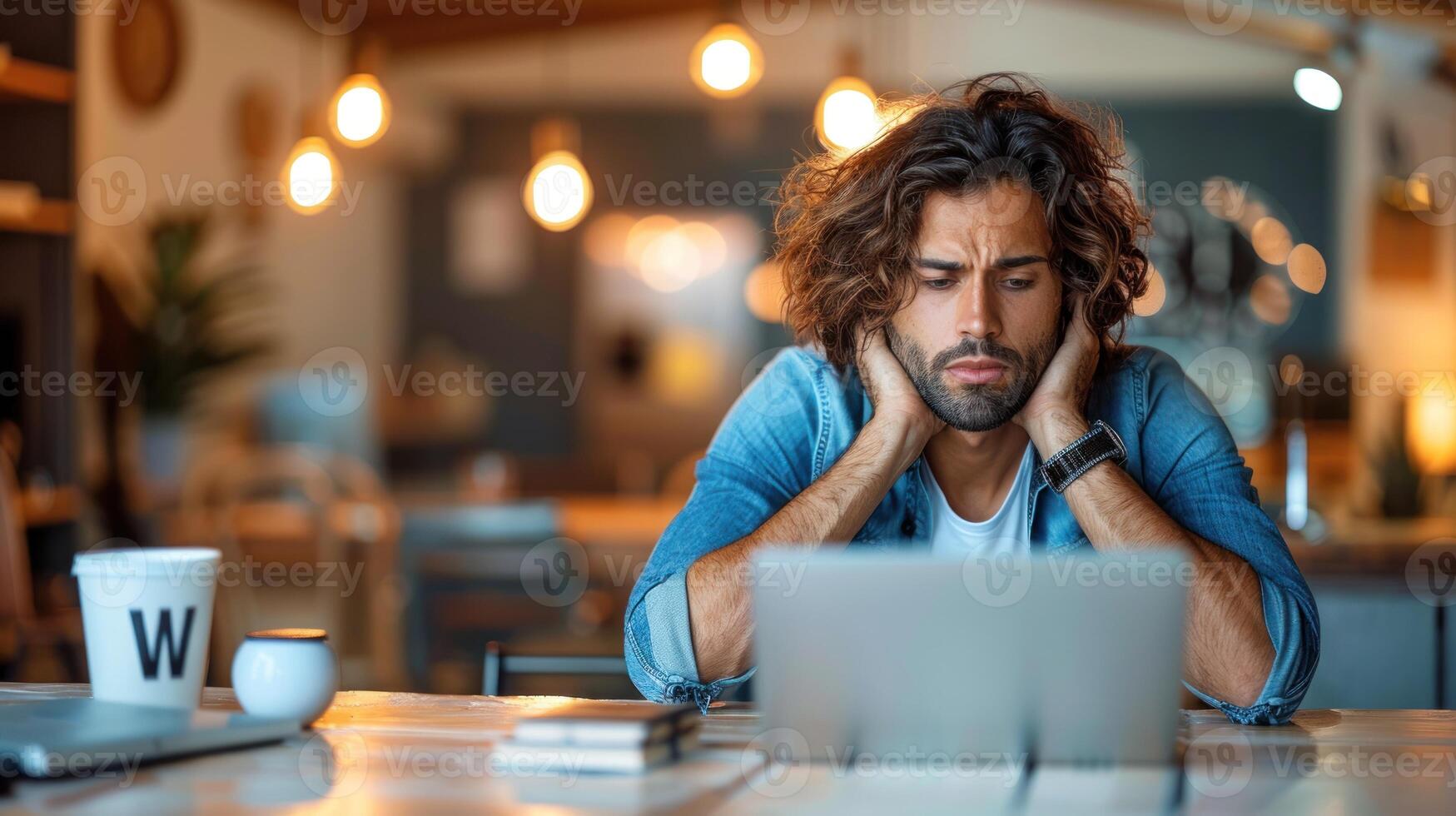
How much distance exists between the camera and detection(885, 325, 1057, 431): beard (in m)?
1.78

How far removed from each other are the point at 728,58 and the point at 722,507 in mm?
2159

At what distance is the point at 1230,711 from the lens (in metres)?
1.49

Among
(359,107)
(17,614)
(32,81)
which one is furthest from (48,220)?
(17,614)

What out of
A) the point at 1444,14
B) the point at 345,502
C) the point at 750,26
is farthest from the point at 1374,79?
the point at 345,502

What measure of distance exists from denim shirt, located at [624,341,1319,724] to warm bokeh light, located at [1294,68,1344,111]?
25.6 inches

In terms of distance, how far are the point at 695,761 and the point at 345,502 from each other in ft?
12.4

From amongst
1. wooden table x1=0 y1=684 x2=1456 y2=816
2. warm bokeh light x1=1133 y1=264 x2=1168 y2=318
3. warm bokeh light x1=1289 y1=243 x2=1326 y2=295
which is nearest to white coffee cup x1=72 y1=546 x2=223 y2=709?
wooden table x1=0 y1=684 x2=1456 y2=816

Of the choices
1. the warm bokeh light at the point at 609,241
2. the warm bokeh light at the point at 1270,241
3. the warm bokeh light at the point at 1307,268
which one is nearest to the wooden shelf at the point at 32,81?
the warm bokeh light at the point at 609,241

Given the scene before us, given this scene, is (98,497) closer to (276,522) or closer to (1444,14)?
(276,522)

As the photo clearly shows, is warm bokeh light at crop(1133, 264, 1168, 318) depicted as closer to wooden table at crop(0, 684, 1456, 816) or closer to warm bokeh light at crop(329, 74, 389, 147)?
warm bokeh light at crop(329, 74, 389, 147)

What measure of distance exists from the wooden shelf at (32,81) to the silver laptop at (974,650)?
309 centimetres

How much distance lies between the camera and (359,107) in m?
3.62

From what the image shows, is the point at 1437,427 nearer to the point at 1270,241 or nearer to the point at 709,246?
the point at 1270,241

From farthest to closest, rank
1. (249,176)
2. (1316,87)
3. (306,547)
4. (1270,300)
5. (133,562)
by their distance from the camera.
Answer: (1270,300)
(249,176)
(306,547)
(1316,87)
(133,562)
